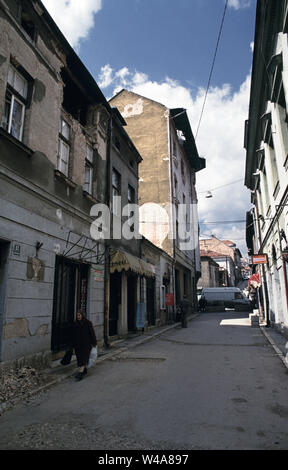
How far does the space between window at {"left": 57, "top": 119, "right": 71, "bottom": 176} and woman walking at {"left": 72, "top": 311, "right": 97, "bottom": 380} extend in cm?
440

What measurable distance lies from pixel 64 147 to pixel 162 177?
1441 cm

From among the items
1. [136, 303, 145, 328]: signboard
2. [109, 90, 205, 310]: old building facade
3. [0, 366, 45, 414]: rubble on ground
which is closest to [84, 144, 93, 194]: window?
[0, 366, 45, 414]: rubble on ground

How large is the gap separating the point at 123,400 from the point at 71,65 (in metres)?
9.66

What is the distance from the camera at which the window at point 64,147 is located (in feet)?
29.5

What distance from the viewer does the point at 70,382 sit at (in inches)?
253

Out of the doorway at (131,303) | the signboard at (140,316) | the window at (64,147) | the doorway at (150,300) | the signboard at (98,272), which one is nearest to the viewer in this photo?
the window at (64,147)

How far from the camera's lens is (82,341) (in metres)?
6.89

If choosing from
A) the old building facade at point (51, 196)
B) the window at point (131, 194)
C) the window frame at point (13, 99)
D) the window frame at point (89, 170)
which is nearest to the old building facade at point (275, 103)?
the old building facade at point (51, 196)

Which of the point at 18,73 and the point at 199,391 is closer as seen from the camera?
the point at 199,391

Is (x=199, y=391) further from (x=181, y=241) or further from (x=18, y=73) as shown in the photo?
(x=181, y=241)

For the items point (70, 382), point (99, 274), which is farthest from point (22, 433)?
point (99, 274)

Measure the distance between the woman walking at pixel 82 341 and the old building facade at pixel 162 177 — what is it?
1289 cm

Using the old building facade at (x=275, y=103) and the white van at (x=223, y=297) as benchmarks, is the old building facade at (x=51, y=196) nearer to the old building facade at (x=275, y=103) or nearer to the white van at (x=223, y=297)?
the old building facade at (x=275, y=103)

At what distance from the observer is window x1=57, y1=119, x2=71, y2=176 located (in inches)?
354
